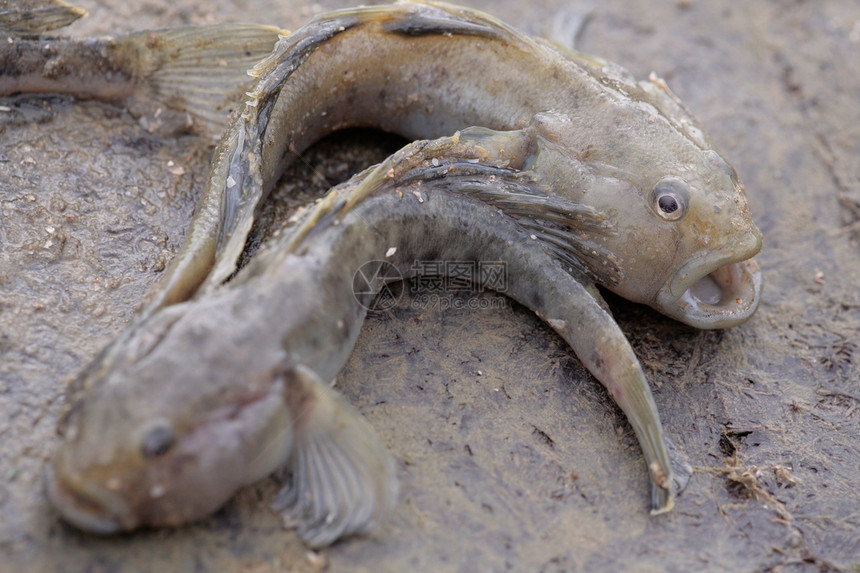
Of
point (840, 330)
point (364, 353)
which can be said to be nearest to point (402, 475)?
point (364, 353)

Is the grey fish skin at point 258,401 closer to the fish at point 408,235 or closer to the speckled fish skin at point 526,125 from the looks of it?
the fish at point 408,235

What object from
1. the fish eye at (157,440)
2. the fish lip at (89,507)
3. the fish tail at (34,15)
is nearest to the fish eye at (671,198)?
the fish eye at (157,440)

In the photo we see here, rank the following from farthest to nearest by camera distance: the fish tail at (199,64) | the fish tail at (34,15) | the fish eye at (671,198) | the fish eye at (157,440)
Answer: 1. the fish tail at (199,64)
2. the fish tail at (34,15)
3. the fish eye at (671,198)
4. the fish eye at (157,440)

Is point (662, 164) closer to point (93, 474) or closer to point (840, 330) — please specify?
point (840, 330)

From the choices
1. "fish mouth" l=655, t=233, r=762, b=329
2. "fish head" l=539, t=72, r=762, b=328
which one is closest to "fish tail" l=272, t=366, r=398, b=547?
"fish head" l=539, t=72, r=762, b=328

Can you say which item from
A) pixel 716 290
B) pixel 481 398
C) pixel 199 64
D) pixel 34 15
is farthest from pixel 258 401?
pixel 34 15

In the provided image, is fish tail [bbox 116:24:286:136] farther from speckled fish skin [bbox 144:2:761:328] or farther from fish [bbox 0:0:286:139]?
speckled fish skin [bbox 144:2:761:328]
